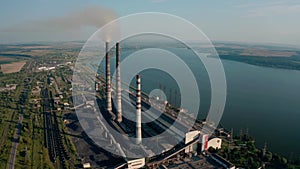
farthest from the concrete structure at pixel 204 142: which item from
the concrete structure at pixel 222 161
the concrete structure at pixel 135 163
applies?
the concrete structure at pixel 135 163

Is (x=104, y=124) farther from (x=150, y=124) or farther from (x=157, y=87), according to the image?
(x=157, y=87)

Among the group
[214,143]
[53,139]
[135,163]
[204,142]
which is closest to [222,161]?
[204,142]

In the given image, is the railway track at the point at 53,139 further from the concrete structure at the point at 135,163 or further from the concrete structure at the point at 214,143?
the concrete structure at the point at 214,143

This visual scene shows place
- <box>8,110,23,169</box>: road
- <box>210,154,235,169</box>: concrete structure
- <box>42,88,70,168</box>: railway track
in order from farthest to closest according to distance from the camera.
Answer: <box>42,88,70,168</box>: railway track, <box>8,110,23,169</box>: road, <box>210,154,235,169</box>: concrete structure

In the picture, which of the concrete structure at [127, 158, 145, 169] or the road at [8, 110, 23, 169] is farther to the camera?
the road at [8, 110, 23, 169]

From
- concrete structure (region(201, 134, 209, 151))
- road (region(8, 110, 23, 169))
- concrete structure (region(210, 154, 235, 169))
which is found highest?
concrete structure (region(201, 134, 209, 151))

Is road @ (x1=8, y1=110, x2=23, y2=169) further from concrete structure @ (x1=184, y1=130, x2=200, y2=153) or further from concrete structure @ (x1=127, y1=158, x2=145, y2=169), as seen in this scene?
concrete structure @ (x1=184, y1=130, x2=200, y2=153)

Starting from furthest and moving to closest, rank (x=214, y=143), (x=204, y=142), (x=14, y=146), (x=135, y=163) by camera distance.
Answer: (x=14, y=146)
(x=214, y=143)
(x=204, y=142)
(x=135, y=163)

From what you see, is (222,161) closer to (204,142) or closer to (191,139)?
(204,142)

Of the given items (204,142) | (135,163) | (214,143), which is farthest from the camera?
(214,143)

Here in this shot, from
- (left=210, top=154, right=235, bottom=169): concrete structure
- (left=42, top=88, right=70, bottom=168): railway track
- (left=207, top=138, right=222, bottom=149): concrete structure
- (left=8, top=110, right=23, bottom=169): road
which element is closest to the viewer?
(left=210, top=154, right=235, bottom=169): concrete structure

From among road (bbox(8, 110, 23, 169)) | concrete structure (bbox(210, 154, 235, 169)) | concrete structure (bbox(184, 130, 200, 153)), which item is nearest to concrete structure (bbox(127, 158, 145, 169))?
concrete structure (bbox(184, 130, 200, 153))

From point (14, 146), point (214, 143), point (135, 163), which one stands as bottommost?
point (14, 146)
